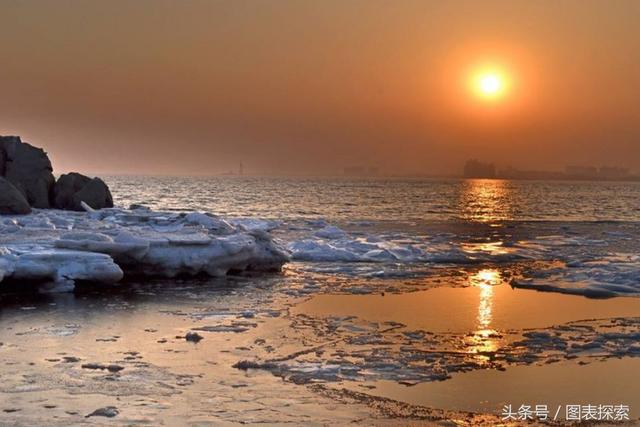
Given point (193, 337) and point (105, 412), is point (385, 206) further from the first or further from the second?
point (105, 412)

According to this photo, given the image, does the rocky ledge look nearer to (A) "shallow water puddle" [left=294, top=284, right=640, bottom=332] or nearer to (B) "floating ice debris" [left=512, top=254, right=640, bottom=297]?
(A) "shallow water puddle" [left=294, top=284, right=640, bottom=332]

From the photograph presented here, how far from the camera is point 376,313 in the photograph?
45.3ft

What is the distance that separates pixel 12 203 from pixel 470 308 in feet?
74.6

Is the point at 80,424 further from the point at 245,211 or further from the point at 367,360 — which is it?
the point at 245,211

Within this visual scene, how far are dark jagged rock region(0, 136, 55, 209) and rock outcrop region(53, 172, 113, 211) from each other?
563 mm

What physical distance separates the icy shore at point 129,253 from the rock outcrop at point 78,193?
1548cm

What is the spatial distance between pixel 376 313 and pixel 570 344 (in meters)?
3.87

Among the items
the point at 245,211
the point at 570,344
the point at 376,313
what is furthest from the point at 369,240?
the point at 245,211

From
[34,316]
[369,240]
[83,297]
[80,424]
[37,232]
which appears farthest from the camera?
[369,240]

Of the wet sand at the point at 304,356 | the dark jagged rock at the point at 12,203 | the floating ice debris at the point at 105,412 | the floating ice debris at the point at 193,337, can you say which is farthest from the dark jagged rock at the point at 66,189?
the floating ice debris at the point at 105,412

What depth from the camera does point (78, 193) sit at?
3869 cm

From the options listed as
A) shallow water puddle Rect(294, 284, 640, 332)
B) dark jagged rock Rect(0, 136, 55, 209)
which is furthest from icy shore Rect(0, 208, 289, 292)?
dark jagged rock Rect(0, 136, 55, 209)

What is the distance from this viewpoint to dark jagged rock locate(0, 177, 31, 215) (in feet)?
98.6

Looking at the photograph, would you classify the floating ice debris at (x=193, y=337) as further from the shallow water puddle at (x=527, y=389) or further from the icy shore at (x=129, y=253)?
the icy shore at (x=129, y=253)
